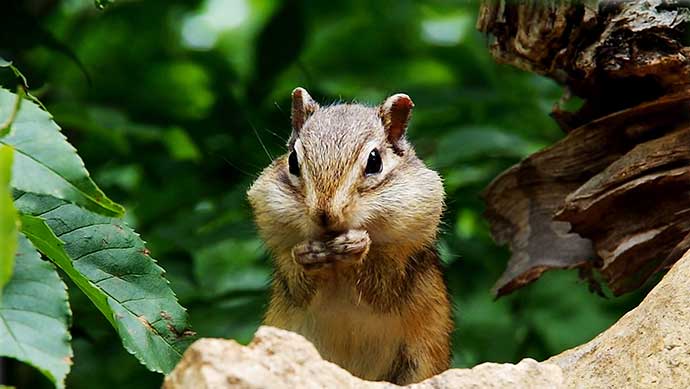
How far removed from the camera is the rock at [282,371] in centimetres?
245

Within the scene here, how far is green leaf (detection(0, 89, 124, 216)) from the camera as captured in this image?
2387mm

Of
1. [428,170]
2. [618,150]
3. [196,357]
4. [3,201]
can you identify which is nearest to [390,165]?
[428,170]

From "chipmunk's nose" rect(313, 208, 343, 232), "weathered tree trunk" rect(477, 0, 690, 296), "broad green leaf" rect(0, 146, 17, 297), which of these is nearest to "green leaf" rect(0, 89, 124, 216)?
"broad green leaf" rect(0, 146, 17, 297)

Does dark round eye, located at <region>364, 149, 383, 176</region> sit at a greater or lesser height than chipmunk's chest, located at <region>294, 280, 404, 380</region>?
greater

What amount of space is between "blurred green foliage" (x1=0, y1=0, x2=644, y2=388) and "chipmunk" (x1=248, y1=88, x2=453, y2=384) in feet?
1.50

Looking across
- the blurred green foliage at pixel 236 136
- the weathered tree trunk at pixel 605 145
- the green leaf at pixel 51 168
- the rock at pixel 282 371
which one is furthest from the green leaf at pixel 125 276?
the weathered tree trunk at pixel 605 145

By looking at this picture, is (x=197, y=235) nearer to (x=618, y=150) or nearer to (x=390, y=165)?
(x=390, y=165)

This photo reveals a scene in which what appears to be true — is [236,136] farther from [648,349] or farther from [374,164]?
[648,349]

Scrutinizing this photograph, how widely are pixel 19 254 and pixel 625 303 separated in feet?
11.4

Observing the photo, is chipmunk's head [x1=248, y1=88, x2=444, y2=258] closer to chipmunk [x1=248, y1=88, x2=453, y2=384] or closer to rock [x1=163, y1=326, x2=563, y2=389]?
chipmunk [x1=248, y1=88, x2=453, y2=384]

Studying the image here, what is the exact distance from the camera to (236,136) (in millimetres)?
4977

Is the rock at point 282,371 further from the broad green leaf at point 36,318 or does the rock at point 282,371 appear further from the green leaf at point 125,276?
the green leaf at point 125,276

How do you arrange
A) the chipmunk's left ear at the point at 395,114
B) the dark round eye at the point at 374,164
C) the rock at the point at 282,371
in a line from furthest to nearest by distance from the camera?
the chipmunk's left ear at the point at 395,114
the dark round eye at the point at 374,164
the rock at the point at 282,371

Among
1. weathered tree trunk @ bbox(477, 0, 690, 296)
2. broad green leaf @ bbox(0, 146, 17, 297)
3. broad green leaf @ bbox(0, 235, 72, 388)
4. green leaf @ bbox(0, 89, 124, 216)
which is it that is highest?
broad green leaf @ bbox(0, 146, 17, 297)
